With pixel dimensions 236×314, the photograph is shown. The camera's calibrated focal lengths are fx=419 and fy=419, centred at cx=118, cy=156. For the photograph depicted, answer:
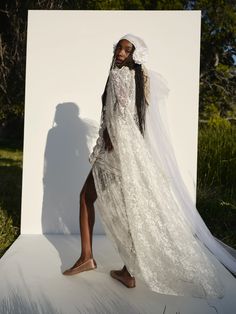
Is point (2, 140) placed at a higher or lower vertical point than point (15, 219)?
higher

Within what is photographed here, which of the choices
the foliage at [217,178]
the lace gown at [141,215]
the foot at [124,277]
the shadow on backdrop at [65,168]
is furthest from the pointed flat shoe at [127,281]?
the foliage at [217,178]

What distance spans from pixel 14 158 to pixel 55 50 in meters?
6.20

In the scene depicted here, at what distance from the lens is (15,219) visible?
167 inches

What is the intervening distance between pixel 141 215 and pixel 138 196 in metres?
0.11

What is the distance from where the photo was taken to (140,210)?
231 centimetres

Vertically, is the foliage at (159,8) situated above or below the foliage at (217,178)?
above

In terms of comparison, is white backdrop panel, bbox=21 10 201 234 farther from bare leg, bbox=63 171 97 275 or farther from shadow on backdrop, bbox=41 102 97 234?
bare leg, bbox=63 171 97 275

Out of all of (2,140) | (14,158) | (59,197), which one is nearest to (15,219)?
(59,197)

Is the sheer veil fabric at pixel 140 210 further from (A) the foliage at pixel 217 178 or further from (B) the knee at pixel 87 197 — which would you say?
(A) the foliage at pixel 217 178

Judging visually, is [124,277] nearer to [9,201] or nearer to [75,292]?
[75,292]

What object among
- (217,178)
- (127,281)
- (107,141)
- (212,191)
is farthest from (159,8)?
(127,281)

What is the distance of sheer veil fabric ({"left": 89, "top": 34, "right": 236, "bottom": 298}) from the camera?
229cm

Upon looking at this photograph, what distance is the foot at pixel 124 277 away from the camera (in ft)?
8.04

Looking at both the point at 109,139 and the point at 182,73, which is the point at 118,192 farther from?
the point at 182,73
